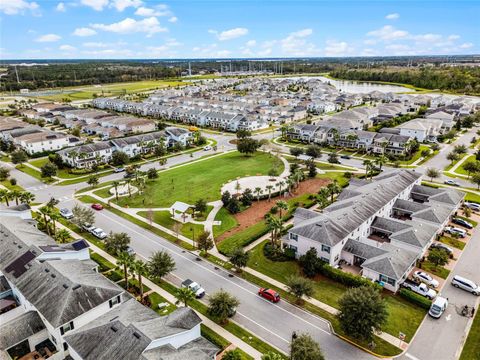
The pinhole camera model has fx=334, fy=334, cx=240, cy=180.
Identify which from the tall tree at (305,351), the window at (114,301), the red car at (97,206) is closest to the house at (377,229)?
the tall tree at (305,351)

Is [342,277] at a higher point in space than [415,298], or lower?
higher

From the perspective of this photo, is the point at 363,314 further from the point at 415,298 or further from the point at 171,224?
the point at 171,224

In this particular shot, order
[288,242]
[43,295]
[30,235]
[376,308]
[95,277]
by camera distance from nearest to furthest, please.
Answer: [376,308] → [43,295] → [95,277] → [30,235] → [288,242]

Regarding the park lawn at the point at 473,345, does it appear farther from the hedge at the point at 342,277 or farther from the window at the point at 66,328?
the window at the point at 66,328

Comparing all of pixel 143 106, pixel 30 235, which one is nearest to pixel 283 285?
pixel 30 235

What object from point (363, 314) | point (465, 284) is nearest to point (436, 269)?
point (465, 284)

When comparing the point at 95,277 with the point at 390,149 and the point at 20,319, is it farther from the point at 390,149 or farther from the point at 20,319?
the point at 390,149
